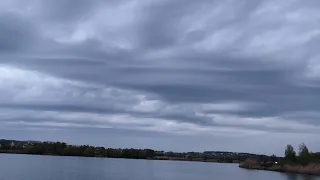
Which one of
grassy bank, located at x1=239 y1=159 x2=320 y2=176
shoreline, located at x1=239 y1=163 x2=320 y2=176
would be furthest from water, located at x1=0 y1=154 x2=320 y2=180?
grassy bank, located at x1=239 y1=159 x2=320 y2=176

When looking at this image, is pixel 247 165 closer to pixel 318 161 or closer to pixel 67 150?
pixel 318 161

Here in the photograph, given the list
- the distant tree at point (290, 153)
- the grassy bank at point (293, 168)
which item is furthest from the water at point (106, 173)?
the distant tree at point (290, 153)

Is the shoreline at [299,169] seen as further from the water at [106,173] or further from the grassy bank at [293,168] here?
the water at [106,173]

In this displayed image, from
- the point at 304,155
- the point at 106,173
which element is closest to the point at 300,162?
the point at 304,155

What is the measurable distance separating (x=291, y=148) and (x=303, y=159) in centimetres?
1289

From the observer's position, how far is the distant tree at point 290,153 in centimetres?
13473

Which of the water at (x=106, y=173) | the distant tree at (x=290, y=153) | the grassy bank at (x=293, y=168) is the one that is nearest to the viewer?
the water at (x=106, y=173)

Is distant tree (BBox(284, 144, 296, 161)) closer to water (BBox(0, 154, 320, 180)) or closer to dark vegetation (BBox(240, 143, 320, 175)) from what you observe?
dark vegetation (BBox(240, 143, 320, 175))

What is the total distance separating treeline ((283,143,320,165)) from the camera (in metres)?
121

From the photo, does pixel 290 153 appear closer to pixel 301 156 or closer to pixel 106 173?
pixel 301 156

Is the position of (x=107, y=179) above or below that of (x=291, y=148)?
below

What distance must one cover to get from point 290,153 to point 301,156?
242 inches

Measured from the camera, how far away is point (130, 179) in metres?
66.4

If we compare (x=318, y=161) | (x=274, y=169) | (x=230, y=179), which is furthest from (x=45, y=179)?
(x=274, y=169)
